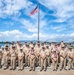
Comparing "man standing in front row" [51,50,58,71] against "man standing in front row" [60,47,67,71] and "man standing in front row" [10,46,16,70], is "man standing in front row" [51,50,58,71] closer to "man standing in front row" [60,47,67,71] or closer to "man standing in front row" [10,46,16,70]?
"man standing in front row" [60,47,67,71]

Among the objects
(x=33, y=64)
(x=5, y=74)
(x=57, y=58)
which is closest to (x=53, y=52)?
(x=57, y=58)

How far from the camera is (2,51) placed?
17328 millimetres

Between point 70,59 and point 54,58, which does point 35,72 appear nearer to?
point 54,58

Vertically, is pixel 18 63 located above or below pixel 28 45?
below

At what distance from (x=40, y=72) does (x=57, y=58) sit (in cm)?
170

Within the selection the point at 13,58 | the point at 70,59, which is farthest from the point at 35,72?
the point at 70,59

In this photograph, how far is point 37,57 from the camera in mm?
17828

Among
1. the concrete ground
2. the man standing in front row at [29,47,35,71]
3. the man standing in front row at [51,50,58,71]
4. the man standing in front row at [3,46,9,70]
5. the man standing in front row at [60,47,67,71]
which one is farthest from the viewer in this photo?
the man standing in front row at [3,46,9,70]

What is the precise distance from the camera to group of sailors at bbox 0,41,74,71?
16828 mm

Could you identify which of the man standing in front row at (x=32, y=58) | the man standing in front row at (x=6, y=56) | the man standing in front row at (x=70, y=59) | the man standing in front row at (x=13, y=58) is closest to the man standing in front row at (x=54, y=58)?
the man standing in front row at (x=70, y=59)

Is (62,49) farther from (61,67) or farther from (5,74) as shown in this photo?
(5,74)

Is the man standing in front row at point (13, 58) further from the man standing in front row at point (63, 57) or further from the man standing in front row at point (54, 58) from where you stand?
the man standing in front row at point (63, 57)

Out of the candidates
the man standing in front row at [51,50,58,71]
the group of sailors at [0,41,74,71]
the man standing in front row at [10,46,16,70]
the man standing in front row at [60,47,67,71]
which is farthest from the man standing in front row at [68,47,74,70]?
the man standing in front row at [10,46,16,70]

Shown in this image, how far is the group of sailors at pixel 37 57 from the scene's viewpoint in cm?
1683
